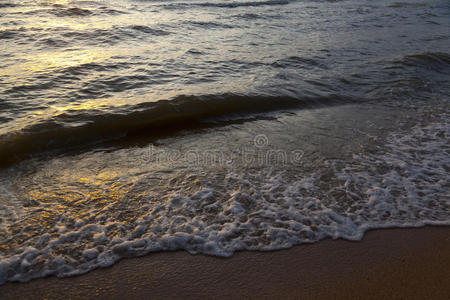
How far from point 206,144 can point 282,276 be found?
213 cm

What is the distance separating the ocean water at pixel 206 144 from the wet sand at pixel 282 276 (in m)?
0.10

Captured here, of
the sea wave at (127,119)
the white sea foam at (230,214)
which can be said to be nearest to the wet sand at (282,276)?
the white sea foam at (230,214)

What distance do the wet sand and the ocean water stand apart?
0.32 ft

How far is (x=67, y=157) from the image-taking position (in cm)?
382

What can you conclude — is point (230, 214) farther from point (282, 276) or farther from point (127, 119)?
point (127, 119)

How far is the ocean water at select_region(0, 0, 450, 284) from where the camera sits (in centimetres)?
269

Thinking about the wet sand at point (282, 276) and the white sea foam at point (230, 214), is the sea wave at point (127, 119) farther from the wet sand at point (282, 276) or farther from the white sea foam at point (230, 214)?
the wet sand at point (282, 276)

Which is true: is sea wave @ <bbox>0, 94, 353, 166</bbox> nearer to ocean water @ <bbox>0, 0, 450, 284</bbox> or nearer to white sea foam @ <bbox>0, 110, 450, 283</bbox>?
ocean water @ <bbox>0, 0, 450, 284</bbox>

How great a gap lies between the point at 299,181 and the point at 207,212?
3.30 feet

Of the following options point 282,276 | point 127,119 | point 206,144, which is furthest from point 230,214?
point 127,119

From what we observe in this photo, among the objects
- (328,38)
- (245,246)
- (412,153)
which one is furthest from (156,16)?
(245,246)

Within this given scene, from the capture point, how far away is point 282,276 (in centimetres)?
231

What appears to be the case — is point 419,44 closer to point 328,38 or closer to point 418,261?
point 328,38

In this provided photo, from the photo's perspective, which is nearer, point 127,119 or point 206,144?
point 206,144
